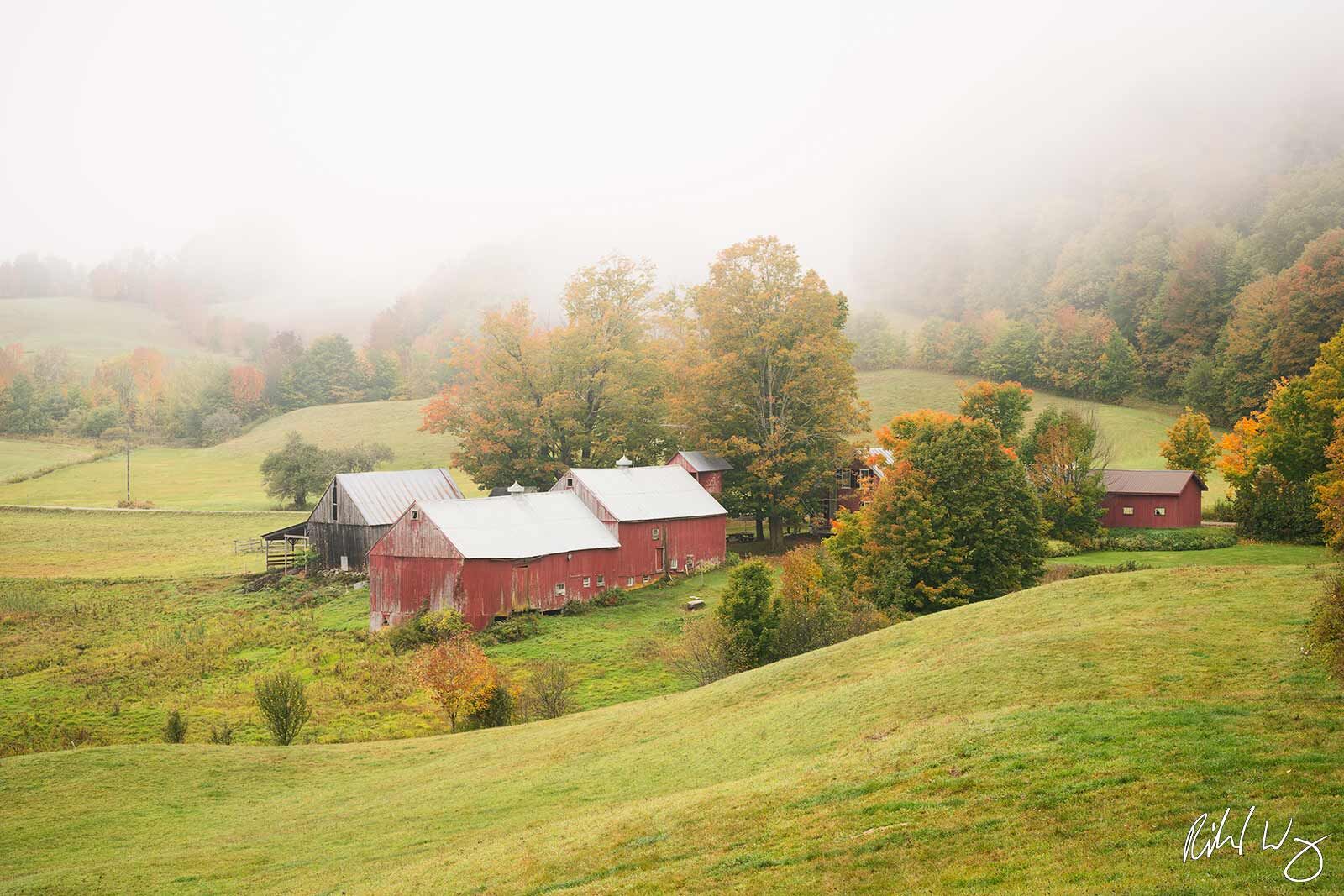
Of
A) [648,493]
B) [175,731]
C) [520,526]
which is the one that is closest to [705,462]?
[648,493]

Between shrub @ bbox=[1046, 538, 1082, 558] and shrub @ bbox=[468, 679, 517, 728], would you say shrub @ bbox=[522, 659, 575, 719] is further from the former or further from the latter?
shrub @ bbox=[1046, 538, 1082, 558]

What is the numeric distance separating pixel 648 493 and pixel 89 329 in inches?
6268

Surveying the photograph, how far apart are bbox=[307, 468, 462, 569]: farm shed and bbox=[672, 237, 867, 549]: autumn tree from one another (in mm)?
18902

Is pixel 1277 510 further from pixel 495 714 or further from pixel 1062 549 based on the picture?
pixel 495 714

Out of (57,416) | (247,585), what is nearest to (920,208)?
(57,416)

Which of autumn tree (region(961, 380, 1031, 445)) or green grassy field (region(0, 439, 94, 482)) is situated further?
green grassy field (region(0, 439, 94, 482))

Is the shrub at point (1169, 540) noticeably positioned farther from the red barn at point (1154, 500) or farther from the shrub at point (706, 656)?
the shrub at point (706, 656)

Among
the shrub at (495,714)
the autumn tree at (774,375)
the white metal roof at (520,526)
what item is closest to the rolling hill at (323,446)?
the autumn tree at (774,375)

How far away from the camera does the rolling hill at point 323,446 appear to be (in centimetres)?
7494

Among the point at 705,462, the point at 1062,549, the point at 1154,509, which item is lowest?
the point at 1062,549

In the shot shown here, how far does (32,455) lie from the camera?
86125mm

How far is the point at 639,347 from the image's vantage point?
2515 inches

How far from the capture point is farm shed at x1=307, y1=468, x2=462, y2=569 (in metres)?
49.6

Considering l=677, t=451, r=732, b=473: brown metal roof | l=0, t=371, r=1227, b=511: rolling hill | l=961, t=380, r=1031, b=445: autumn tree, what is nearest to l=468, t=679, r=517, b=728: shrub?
l=677, t=451, r=732, b=473: brown metal roof
